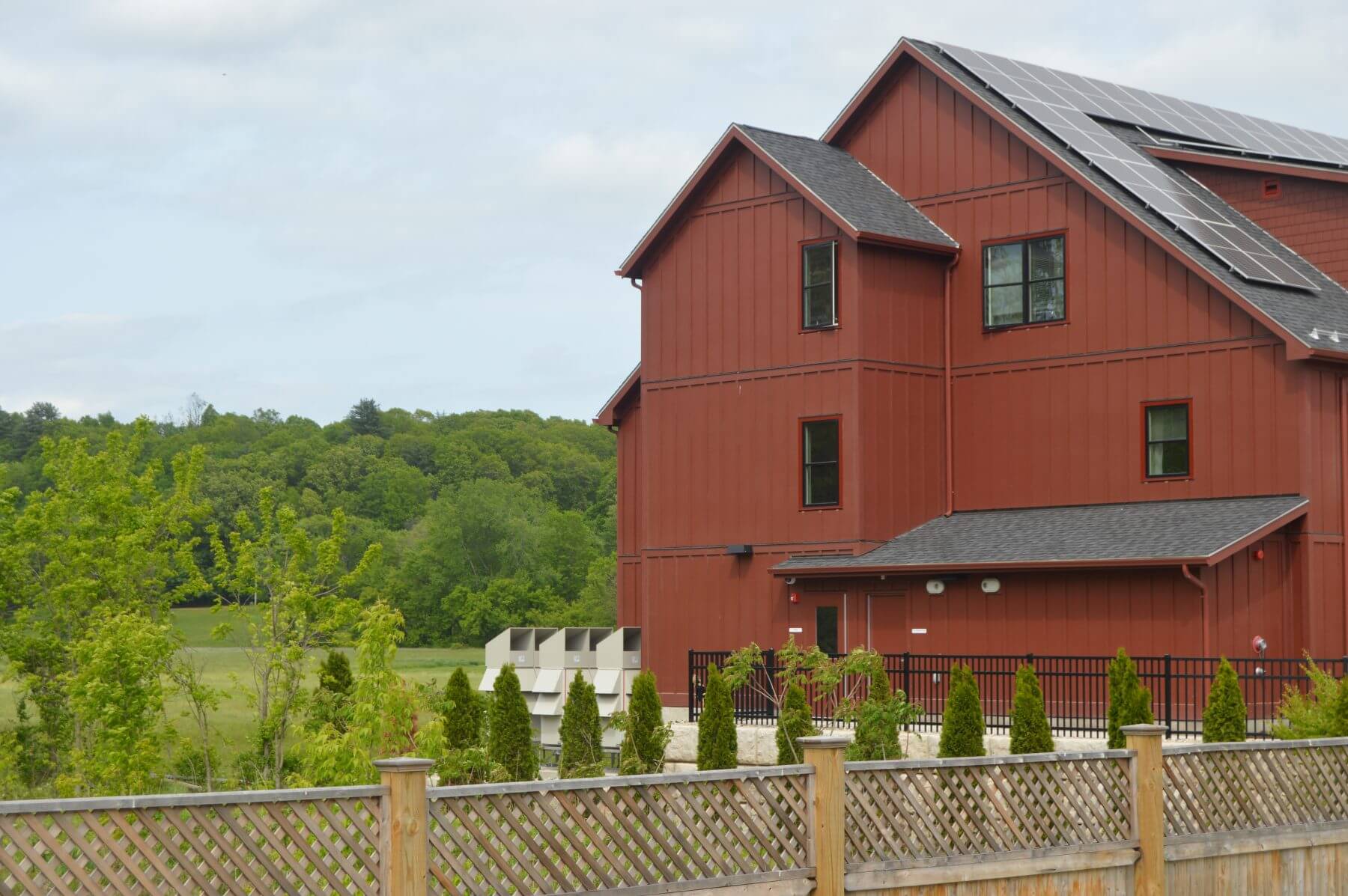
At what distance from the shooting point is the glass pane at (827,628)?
96.8 ft

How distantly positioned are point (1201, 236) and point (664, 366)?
984 cm

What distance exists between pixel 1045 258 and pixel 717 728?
10.3m

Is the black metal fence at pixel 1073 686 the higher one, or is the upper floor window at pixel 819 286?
the upper floor window at pixel 819 286

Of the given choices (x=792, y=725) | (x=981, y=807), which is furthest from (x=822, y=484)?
(x=981, y=807)

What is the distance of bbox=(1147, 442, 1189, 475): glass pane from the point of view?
27625 millimetres

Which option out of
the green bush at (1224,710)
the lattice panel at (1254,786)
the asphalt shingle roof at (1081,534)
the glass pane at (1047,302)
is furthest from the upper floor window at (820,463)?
the lattice panel at (1254,786)

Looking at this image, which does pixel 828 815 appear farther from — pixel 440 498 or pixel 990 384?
pixel 440 498

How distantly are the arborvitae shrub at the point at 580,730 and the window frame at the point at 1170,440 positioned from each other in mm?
9724

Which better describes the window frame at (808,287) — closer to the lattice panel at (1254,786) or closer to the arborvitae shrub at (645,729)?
the arborvitae shrub at (645,729)

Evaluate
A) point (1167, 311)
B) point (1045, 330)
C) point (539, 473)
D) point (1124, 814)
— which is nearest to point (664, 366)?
point (1045, 330)

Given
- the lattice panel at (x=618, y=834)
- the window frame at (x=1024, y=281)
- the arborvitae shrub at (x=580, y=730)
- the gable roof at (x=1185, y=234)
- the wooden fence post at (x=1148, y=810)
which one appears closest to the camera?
the lattice panel at (x=618, y=834)

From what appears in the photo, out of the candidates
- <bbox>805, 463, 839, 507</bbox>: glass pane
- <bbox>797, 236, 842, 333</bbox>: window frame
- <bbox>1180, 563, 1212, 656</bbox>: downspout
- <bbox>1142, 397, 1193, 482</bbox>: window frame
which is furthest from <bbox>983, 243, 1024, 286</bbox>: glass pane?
<bbox>1180, 563, 1212, 656</bbox>: downspout

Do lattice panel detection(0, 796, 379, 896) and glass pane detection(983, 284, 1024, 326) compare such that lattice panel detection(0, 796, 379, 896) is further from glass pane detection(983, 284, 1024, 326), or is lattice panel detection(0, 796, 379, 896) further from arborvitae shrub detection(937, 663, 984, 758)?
glass pane detection(983, 284, 1024, 326)

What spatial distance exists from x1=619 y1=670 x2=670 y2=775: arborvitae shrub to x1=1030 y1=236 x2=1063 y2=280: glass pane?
9759 mm
